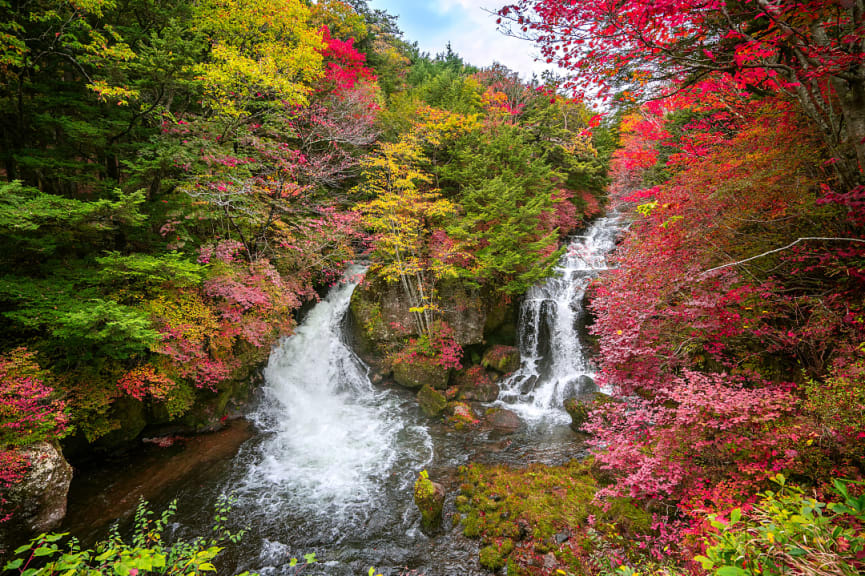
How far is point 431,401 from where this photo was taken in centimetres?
1045

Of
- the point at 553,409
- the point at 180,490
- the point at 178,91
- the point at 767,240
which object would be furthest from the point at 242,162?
the point at 553,409

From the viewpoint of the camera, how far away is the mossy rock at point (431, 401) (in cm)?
1028

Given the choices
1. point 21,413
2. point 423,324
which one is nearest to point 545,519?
point 423,324

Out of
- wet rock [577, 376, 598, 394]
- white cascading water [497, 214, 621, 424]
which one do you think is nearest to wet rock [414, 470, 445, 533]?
white cascading water [497, 214, 621, 424]

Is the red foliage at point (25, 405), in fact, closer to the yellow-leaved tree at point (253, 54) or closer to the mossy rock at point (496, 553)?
the yellow-leaved tree at point (253, 54)

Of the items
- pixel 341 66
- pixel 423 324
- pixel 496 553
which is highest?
pixel 341 66

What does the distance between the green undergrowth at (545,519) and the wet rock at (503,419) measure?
1.99 meters

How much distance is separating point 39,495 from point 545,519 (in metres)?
8.56

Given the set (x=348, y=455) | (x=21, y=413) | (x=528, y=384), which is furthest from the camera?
(x=528, y=384)

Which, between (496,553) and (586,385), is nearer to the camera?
A: (496,553)

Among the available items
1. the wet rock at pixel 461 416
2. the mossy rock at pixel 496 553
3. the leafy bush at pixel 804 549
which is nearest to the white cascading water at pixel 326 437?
the wet rock at pixel 461 416

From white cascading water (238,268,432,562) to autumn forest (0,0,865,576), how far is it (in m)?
0.08

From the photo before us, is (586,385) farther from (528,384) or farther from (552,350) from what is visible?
(528,384)

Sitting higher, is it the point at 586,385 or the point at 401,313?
the point at 401,313
